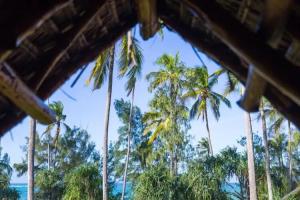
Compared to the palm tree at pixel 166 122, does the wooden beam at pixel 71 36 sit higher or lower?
lower

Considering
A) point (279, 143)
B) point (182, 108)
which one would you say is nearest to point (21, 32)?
point (182, 108)

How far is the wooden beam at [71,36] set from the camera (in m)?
3.53

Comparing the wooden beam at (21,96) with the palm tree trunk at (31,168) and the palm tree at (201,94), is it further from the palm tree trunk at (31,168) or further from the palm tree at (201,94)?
the palm tree at (201,94)

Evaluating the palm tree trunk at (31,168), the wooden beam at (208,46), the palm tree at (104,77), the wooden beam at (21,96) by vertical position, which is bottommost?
the wooden beam at (21,96)

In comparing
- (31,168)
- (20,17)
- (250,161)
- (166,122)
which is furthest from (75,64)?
(166,122)

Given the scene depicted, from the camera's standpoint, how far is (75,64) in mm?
3941

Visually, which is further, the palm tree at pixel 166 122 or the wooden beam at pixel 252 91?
A: the palm tree at pixel 166 122

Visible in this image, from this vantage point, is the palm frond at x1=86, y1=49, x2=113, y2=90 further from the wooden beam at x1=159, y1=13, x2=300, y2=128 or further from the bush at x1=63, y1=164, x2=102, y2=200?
the wooden beam at x1=159, y1=13, x2=300, y2=128

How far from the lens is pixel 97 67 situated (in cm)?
1764

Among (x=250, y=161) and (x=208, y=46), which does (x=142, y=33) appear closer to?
(x=208, y=46)

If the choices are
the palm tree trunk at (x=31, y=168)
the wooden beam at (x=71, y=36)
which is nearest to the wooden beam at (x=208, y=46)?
the wooden beam at (x=71, y=36)

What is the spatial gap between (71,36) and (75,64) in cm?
43

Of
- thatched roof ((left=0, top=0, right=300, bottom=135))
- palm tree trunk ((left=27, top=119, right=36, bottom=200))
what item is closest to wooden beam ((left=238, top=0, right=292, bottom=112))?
thatched roof ((left=0, top=0, right=300, bottom=135))

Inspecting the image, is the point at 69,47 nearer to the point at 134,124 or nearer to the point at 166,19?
the point at 166,19
